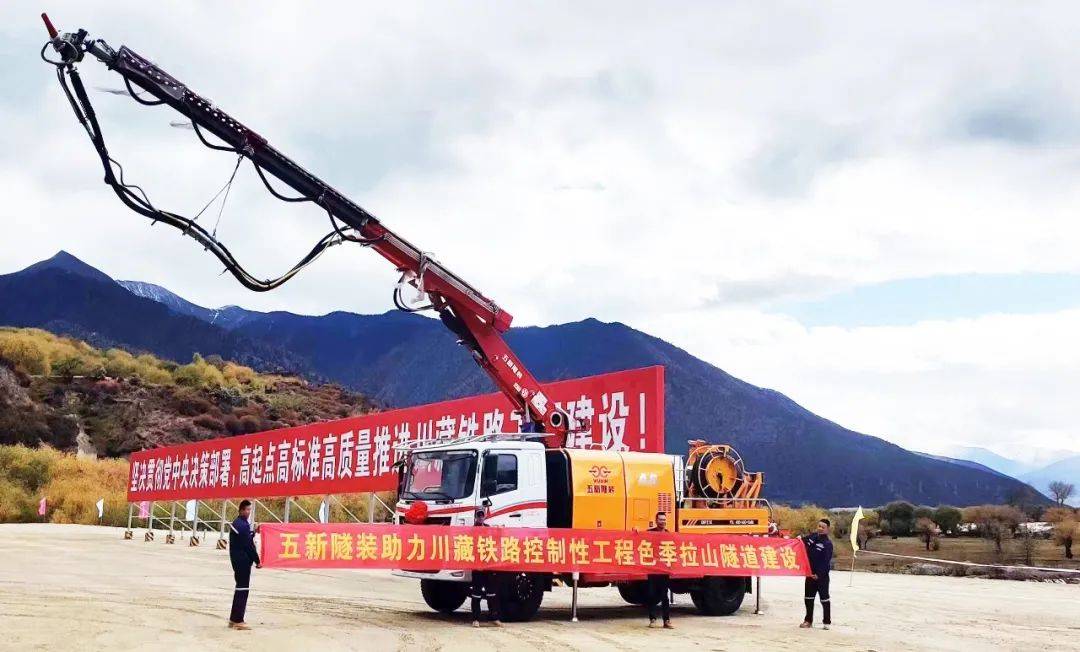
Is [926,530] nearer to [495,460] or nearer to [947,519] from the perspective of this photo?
[947,519]

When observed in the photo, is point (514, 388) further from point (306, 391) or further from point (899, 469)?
point (899, 469)

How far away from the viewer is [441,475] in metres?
16.5

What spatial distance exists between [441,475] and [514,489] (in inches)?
49.4

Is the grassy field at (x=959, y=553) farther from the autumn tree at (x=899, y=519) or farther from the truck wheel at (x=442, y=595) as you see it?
the truck wheel at (x=442, y=595)

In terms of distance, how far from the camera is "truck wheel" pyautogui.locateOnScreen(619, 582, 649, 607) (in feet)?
59.6

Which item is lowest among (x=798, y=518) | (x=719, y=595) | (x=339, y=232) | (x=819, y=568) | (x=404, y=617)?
(x=404, y=617)

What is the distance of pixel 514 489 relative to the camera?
16.3m

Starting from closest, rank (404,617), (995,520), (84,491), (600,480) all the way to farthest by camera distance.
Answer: (404,617)
(600,480)
(995,520)
(84,491)

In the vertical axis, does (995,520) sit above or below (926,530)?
above

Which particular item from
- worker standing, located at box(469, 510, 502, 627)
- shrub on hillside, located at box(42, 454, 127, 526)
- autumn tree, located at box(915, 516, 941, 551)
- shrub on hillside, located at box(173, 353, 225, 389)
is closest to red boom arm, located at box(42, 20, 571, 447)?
worker standing, located at box(469, 510, 502, 627)

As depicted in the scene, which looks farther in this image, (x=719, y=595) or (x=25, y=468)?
(x=25, y=468)

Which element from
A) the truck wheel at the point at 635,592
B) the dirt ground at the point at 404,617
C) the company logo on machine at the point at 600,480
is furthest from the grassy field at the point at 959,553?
the company logo on machine at the point at 600,480

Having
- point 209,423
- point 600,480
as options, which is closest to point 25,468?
point 209,423

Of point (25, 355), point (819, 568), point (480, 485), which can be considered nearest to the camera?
point (480, 485)
